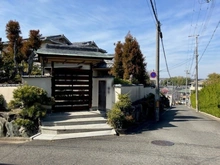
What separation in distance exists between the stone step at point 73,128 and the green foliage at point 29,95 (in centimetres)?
104

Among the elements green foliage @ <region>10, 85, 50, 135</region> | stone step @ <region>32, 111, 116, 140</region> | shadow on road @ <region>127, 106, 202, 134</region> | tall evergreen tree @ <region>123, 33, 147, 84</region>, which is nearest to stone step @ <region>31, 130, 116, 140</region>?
stone step @ <region>32, 111, 116, 140</region>

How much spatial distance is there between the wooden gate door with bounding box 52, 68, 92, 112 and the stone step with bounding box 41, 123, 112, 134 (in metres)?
1.80

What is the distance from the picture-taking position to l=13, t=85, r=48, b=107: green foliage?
6941 mm

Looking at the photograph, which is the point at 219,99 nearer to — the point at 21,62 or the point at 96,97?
the point at 96,97

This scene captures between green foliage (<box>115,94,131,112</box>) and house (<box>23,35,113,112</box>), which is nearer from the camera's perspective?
green foliage (<box>115,94,131,112</box>)

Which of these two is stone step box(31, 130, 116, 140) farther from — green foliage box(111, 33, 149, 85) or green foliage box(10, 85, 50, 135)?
green foliage box(111, 33, 149, 85)

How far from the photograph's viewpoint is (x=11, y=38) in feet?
46.1

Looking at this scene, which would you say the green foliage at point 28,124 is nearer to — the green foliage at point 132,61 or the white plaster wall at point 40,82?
the white plaster wall at point 40,82

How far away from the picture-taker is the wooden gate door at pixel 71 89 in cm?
882

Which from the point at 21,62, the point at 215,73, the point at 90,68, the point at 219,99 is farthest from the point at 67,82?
the point at 215,73

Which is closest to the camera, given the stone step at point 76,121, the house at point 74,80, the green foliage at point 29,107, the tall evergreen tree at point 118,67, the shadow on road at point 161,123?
the green foliage at point 29,107

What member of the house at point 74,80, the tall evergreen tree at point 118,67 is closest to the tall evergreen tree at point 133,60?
the tall evergreen tree at point 118,67

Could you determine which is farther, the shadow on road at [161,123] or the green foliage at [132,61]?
the green foliage at [132,61]

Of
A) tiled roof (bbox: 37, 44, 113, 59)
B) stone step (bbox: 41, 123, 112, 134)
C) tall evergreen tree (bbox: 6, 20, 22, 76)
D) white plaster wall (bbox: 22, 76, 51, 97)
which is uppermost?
tall evergreen tree (bbox: 6, 20, 22, 76)
